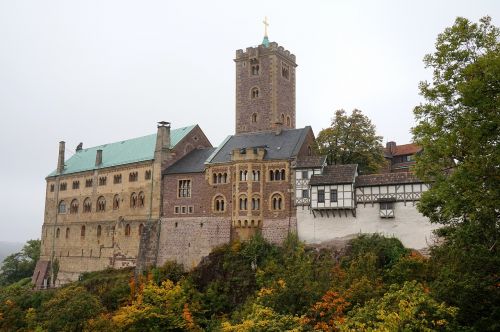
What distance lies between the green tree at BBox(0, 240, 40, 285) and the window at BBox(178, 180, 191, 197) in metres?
40.2

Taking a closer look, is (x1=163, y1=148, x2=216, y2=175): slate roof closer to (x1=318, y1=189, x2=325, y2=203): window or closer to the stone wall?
the stone wall

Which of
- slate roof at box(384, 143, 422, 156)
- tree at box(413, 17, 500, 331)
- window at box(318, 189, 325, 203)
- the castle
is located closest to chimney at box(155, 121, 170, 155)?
the castle

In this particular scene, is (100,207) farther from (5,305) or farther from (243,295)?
(243,295)

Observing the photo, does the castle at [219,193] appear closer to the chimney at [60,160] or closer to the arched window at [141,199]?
the chimney at [60,160]

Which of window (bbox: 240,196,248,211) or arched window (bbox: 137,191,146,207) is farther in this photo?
arched window (bbox: 137,191,146,207)

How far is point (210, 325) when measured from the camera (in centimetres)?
3831

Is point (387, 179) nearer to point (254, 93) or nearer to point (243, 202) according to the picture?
point (243, 202)

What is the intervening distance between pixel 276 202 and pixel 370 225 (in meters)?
8.65

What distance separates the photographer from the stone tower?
187 ft

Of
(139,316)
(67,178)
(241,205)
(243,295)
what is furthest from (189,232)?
(67,178)

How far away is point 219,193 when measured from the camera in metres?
48.2

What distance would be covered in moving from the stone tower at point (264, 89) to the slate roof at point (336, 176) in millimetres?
13970

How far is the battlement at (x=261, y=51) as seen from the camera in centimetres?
5759

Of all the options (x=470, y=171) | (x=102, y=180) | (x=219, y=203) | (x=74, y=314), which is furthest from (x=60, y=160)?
(x=470, y=171)
